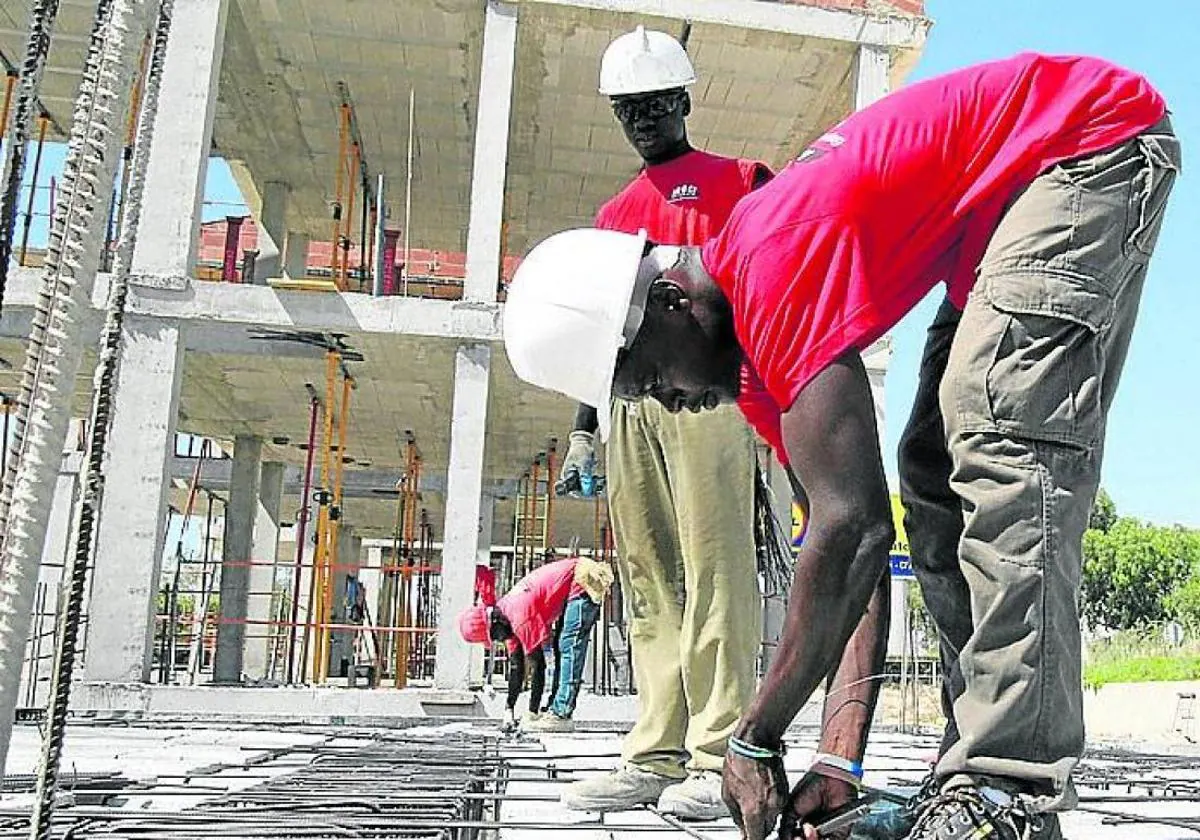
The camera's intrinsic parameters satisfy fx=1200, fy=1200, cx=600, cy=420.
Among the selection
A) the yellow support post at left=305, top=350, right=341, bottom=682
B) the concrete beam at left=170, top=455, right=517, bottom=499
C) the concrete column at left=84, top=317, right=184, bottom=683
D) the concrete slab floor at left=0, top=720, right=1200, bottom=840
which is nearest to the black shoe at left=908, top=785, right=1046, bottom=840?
the concrete slab floor at left=0, top=720, right=1200, bottom=840

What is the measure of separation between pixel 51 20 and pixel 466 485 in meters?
7.78

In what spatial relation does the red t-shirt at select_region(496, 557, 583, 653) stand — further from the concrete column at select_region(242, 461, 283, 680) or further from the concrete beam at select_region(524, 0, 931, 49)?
the concrete column at select_region(242, 461, 283, 680)

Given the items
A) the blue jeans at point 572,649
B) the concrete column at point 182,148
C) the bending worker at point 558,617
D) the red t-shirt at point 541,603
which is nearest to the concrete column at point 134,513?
the concrete column at point 182,148

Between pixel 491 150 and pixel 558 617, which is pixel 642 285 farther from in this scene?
pixel 491 150

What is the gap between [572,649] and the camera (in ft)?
24.6

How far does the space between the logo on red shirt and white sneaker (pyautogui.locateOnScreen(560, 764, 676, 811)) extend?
1382 mm

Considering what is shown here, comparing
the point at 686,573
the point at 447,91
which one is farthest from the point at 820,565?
the point at 447,91

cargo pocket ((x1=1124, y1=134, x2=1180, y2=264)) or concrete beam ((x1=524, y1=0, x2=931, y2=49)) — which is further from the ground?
concrete beam ((x1=524, y1=0, x2=931, y2=49))

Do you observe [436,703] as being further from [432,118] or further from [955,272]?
[955,272]

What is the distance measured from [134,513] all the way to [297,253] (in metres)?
7.02

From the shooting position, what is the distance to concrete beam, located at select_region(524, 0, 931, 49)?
30.7ft

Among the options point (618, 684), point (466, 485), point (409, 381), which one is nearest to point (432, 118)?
point (409, 381)

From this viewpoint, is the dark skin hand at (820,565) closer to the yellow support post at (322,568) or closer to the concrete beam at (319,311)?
the concrete beam at (319,311)

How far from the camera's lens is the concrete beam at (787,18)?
9367mm
